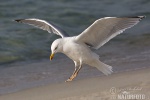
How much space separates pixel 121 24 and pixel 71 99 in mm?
1528

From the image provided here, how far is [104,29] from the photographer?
686 cm

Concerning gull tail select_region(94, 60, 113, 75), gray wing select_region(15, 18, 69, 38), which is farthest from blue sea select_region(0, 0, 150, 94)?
gray wing select_region(15, 18, 69, 38)

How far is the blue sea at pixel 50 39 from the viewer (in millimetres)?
7625

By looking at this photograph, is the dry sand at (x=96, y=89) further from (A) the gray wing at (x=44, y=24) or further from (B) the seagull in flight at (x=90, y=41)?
(A) the gray wing at (x=44, y=24)

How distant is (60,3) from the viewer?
12734 mm

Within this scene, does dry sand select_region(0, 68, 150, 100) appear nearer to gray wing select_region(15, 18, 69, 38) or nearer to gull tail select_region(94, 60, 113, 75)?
gull tail select_region(94, 60, 113, 75)

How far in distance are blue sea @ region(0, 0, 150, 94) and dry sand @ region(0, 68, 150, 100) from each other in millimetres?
452

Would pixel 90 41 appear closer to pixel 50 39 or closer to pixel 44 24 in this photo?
pixel 44 24

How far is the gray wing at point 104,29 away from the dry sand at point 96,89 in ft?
1.68

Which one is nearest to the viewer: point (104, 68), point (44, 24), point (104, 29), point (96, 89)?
point (96, 89)

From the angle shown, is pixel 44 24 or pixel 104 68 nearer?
pixel 104 68

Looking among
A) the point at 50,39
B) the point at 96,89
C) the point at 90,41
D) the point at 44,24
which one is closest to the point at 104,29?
the point at 90,41

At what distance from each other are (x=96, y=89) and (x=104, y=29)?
1.01 meters

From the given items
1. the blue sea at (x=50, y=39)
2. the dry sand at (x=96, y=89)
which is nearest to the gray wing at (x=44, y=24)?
the blue sea at (x=50, y=39)
